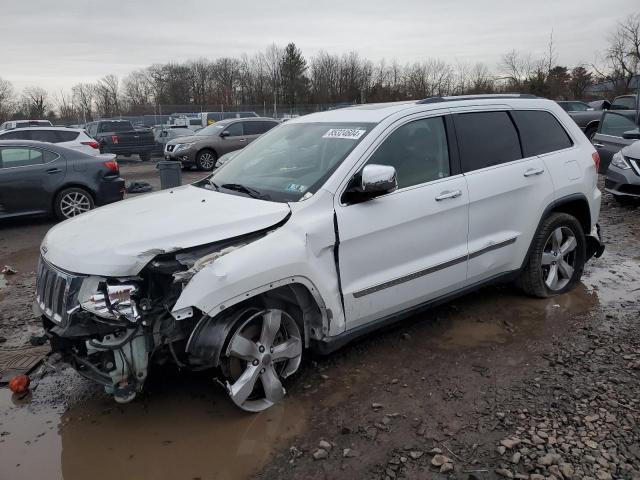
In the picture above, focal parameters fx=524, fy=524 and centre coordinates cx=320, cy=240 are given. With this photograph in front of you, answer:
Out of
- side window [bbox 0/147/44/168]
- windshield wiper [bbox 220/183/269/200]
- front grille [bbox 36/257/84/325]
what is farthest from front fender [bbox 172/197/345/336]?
side window [bbox 0/147/44/168]

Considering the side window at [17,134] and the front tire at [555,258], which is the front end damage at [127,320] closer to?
the front tire at [555,258]

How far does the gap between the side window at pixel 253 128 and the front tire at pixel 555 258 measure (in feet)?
48.1

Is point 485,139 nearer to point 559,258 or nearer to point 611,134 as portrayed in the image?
point 559,258

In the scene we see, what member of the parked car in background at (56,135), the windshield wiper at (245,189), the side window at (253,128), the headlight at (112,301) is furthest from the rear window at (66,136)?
the headlight at (112,301)

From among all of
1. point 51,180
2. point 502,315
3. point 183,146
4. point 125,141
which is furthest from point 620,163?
point 125,141

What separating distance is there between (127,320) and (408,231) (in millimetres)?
1917

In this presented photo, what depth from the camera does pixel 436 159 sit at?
397 cm

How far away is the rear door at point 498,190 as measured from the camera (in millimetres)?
4105

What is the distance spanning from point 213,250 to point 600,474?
2345mm

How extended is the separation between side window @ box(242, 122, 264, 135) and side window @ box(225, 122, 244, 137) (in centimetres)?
19

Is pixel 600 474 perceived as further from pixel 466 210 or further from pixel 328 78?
pixel 328 78

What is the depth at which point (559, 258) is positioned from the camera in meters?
4.91

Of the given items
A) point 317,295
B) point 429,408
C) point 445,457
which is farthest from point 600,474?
point 317,295

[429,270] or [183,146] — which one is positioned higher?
[183,146]
